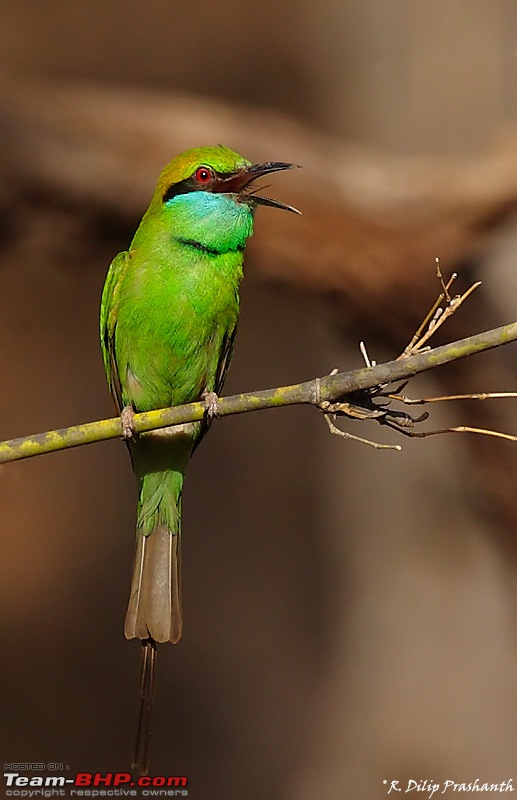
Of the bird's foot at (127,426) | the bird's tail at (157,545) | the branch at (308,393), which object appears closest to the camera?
the branch at (308,393)

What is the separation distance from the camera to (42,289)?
16.4ft

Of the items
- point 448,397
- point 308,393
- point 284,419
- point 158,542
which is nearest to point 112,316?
point 158,542

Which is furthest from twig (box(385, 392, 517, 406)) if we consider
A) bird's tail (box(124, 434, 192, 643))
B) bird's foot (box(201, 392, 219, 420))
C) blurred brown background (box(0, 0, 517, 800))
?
blurred brown background (box(0, 0, 517, 800))

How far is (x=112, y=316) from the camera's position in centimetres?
251

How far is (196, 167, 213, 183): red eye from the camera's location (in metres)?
2.37

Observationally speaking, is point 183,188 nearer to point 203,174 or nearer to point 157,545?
point 203,174

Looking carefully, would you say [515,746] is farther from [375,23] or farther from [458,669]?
[375,23]

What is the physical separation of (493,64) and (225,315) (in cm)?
234

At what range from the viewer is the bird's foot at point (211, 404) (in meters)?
1.91

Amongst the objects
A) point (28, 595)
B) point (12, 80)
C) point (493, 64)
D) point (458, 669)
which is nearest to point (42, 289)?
point (12, 80)

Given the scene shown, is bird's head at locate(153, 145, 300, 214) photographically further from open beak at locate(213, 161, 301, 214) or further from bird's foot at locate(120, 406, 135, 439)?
bird's foot at locate(120, 406, 135, 439)

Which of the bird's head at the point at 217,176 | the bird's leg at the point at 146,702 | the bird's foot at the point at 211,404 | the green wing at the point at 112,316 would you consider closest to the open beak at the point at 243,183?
the bird's head at the point at 217,176

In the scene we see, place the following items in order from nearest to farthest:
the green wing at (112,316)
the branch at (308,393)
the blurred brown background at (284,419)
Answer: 1. the branch at (308,393)
2. the green wing at (112,316)
3. the blurred brown background at (284,419)

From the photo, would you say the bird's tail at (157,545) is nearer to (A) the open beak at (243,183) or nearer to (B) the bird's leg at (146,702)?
(B) the bird's leg at (146,702)
